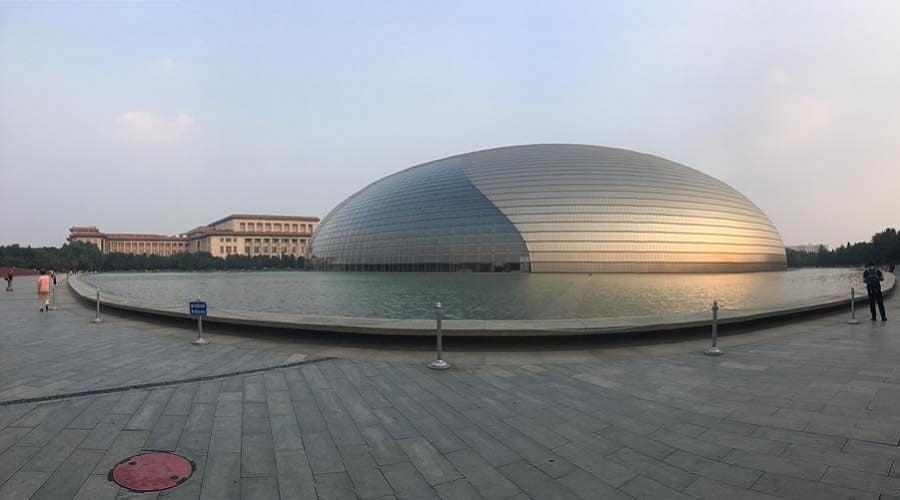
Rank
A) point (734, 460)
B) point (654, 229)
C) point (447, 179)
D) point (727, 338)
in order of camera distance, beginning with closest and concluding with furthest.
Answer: point (734, 460), point (727, 338), point (654, 229), point (447, 179)

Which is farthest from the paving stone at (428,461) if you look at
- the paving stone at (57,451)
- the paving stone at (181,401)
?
the paving stone at (57,451)

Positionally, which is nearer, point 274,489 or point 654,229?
point 274,489

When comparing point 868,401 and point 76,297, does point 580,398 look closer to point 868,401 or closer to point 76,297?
point 868,401

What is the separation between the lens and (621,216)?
4803 cm

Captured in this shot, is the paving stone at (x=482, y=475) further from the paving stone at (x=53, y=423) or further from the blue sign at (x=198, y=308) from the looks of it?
the blue sign at (x=198, y=308)

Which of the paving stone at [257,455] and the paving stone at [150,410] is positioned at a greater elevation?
the paving stone at [150,410]

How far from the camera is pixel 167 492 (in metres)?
3.03

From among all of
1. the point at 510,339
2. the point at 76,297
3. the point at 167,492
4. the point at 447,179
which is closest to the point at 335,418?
the point at 167,492

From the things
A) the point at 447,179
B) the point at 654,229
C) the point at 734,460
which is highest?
the point at 447,179

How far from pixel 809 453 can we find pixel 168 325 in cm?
1173

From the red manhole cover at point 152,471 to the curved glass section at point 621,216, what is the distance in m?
45.6

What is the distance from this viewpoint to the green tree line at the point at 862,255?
71.2m

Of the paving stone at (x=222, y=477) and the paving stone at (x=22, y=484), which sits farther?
the paving stone at (x=222, y=477)

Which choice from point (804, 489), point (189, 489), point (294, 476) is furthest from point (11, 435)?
point (804, 489)
